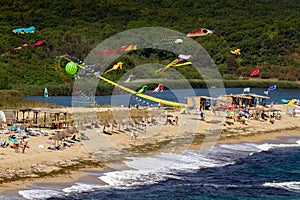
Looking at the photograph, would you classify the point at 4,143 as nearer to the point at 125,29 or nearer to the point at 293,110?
the point at 293,110

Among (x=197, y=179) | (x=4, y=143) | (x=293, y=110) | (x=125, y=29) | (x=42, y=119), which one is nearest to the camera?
(x=197, y=179)

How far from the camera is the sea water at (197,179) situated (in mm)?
26156

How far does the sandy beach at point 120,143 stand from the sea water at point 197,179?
→ 1176 mm

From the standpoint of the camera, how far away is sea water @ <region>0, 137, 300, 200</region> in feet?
85.8

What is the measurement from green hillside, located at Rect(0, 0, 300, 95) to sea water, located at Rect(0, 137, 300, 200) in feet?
135

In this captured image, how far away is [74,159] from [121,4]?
407 ft

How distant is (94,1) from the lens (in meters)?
150

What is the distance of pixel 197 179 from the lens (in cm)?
2973

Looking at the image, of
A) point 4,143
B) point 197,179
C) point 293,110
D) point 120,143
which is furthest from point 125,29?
point 197,179

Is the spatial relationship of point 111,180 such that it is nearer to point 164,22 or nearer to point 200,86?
point 200,86

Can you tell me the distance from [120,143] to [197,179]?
7982mm

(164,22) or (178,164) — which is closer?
(178,164)

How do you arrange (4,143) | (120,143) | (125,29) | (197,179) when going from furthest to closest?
1. (125,29)
2. (120,143)
3. (4,143)
4. (197,179)

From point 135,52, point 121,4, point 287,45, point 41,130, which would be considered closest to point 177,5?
point 121,4
